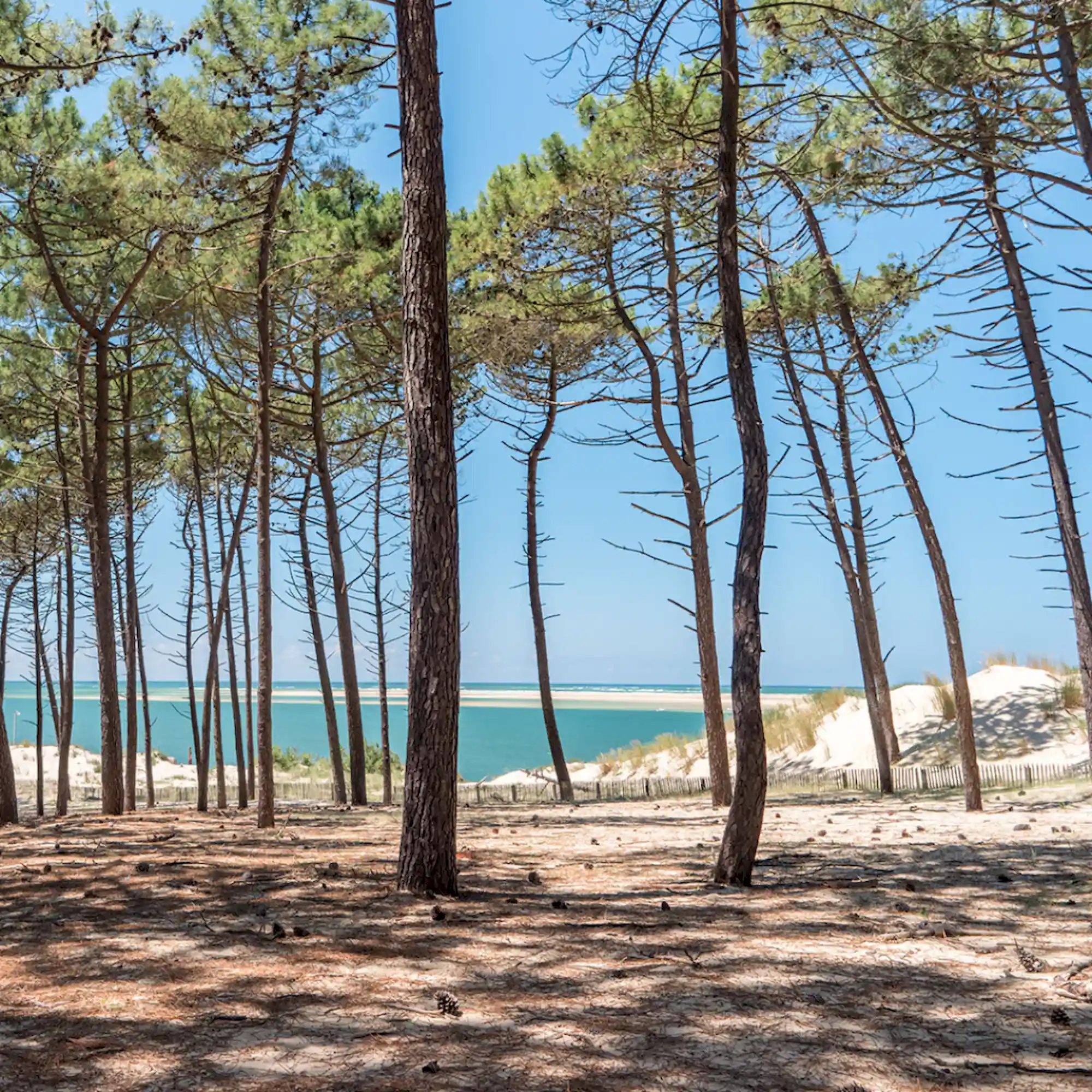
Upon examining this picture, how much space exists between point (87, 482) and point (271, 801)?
177 inches

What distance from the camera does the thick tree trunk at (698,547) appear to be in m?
10.8

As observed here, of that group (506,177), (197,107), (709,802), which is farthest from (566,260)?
(709,802)

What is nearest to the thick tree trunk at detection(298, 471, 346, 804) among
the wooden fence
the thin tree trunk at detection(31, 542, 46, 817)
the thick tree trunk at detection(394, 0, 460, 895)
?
the wooden fence

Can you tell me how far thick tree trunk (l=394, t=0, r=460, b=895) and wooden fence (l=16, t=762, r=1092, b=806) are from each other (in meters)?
9.00

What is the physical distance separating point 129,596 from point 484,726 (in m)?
47.2

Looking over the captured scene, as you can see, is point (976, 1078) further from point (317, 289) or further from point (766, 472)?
point (317, 289)

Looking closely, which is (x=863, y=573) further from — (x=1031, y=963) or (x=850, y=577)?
(x=1031, y=963)

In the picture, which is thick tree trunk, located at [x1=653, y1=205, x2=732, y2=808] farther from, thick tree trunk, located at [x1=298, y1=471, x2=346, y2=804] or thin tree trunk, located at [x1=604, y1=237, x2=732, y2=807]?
thick tree trunk, located at [x1=298, y1=471, x2=346, y2=804]

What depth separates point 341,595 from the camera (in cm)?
1291

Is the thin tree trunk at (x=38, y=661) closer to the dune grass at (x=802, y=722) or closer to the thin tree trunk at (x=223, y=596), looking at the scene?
the thin tree trunk at (x=223, y=596)

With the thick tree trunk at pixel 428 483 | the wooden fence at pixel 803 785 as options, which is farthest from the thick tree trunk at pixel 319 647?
the thick tree trunk at pixel 428 483

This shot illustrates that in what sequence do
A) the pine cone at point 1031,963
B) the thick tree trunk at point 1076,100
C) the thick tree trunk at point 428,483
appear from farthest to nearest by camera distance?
1. the thick tree trunk at point 1076,100
2. the thick tree trunk at point 428,483
3. the pine cone at point 1031,963

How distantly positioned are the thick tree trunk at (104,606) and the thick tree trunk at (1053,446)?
9.54 meters

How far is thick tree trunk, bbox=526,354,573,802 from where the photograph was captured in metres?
14.5
